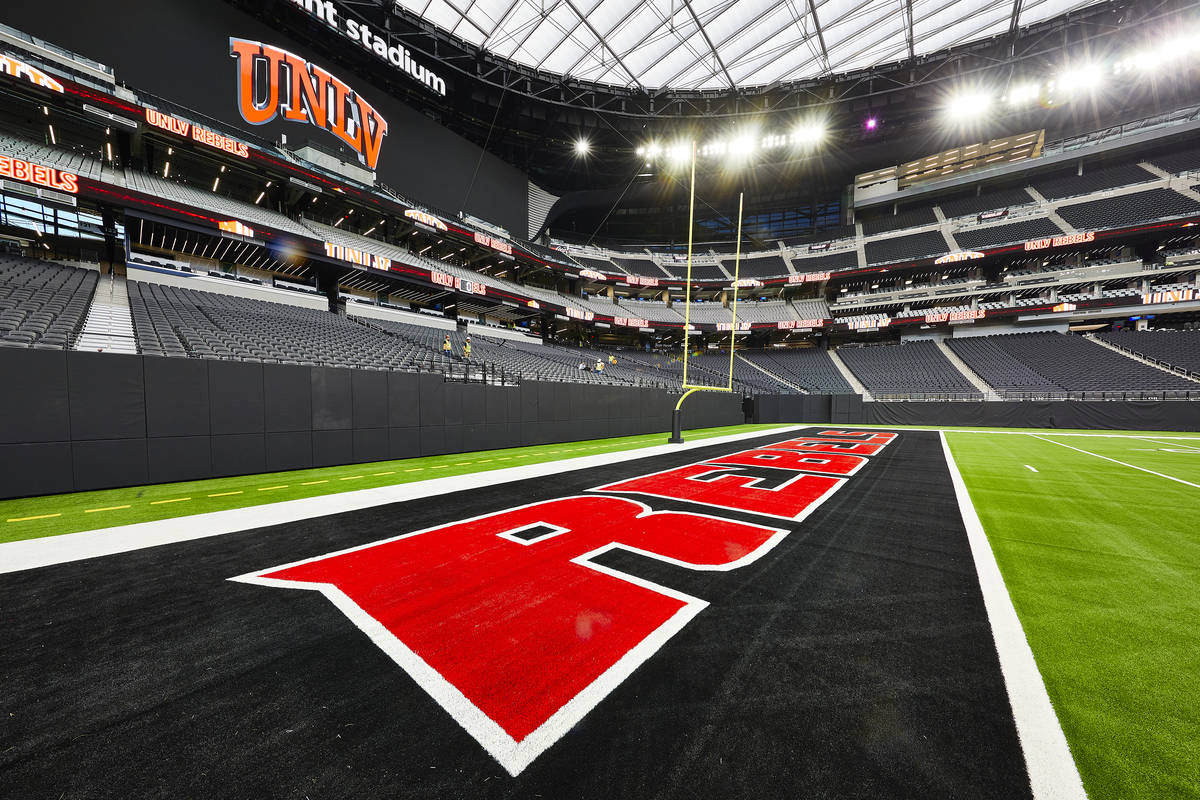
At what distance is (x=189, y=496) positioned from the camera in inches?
233

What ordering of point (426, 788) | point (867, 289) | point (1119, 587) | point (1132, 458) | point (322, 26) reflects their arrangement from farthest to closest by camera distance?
1. point (867, 289)
2. point (322, 26)
3. point (1132, 458)
4. point (1119, 587)
5. point (426, 788)

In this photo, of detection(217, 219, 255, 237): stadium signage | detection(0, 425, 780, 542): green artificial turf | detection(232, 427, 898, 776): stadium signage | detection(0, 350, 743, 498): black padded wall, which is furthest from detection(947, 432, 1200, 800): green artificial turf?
detection(217, 219, 255, 237): stadium signage

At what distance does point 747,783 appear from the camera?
4.41ft

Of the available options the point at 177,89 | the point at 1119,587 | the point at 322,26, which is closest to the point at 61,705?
the point at 1119,587

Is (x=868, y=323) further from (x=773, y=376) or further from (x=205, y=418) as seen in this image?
(x=205, y=418)

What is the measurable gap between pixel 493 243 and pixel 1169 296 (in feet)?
133

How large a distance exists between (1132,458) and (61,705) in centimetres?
1666

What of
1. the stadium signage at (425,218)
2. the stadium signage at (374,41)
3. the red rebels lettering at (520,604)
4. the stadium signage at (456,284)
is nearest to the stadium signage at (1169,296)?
the red rebels lettering at (520,604)

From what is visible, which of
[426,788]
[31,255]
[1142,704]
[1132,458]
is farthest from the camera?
[31,255]

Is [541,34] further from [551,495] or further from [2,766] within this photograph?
[2,766]

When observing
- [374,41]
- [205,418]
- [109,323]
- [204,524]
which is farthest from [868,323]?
[109,323]

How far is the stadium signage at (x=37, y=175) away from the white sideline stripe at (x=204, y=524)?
43.0ft

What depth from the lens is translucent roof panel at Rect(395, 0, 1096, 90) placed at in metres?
19.1

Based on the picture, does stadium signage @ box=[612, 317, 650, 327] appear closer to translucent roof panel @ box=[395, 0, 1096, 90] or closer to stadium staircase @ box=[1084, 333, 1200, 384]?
translucent roof panel @ box=[395, 0, 1096, 90]
